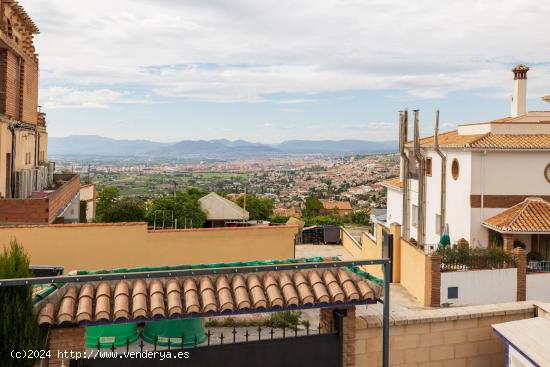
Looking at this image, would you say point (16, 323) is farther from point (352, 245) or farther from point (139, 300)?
point (352, 245)

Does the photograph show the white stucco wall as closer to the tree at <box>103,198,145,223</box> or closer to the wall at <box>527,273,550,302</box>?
the wall at <box>527,273,550,302</box>

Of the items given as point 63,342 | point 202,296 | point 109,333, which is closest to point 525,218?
point 109,333

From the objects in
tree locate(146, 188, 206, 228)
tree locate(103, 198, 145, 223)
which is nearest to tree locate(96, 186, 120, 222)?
tree locate(103, 198, 145, 223)

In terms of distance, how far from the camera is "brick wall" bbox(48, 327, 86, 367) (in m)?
5.68

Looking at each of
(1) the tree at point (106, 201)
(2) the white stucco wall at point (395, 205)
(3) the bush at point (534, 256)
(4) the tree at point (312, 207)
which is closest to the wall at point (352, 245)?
(2) the white stucco wall at point (395, 205)

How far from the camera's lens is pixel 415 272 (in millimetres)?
18188

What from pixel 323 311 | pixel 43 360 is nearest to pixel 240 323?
pixel 323 311

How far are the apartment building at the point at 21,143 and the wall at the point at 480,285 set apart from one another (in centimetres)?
1295

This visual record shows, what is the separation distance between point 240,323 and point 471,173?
40.6 feet

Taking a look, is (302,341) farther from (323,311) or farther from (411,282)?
(411,282)

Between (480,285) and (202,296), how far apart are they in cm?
1373

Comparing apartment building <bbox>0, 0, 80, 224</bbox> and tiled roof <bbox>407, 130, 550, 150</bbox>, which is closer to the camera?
apartment building <bbox>0, 0, 80, 224</bbox>

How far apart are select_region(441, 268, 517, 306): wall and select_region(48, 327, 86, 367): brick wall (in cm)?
1364

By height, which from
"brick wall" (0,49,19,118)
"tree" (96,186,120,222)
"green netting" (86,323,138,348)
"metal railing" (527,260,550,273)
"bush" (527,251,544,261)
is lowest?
"green netting" (86,323,138,348)
